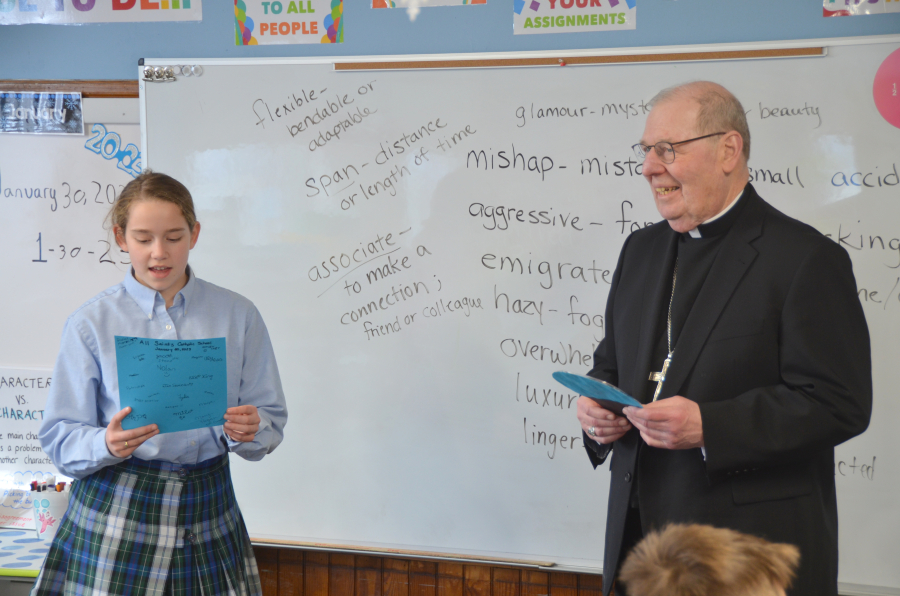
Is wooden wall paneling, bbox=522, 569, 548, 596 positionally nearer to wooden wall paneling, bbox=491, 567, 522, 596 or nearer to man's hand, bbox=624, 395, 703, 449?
wooden wall paneling, bbox=491, 567, 522, 596

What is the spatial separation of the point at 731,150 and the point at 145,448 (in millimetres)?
1337

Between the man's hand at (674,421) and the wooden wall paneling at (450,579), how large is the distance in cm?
134

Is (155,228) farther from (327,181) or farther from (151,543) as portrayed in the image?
(327,181)

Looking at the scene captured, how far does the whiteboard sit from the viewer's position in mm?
2008

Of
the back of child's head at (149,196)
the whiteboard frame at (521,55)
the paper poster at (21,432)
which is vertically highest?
the whiteboard frame at (521,55)

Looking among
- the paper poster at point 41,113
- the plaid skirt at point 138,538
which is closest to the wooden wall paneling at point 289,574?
the plaid skirt at point 138,538

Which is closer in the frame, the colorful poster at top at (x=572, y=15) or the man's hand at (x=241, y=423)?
the man's hand at (x=241, y=423)

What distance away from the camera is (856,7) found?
2.02 meters

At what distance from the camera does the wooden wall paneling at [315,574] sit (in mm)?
2367

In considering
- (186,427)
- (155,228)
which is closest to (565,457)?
(186,427)

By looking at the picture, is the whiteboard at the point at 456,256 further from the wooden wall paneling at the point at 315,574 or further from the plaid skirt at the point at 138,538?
the plaid skirt at the point at 138,538

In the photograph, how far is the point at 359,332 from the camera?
7.47 feet

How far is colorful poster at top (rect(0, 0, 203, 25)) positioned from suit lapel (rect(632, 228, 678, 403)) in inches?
74.8

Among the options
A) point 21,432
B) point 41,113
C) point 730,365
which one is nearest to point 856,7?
point 730,365
